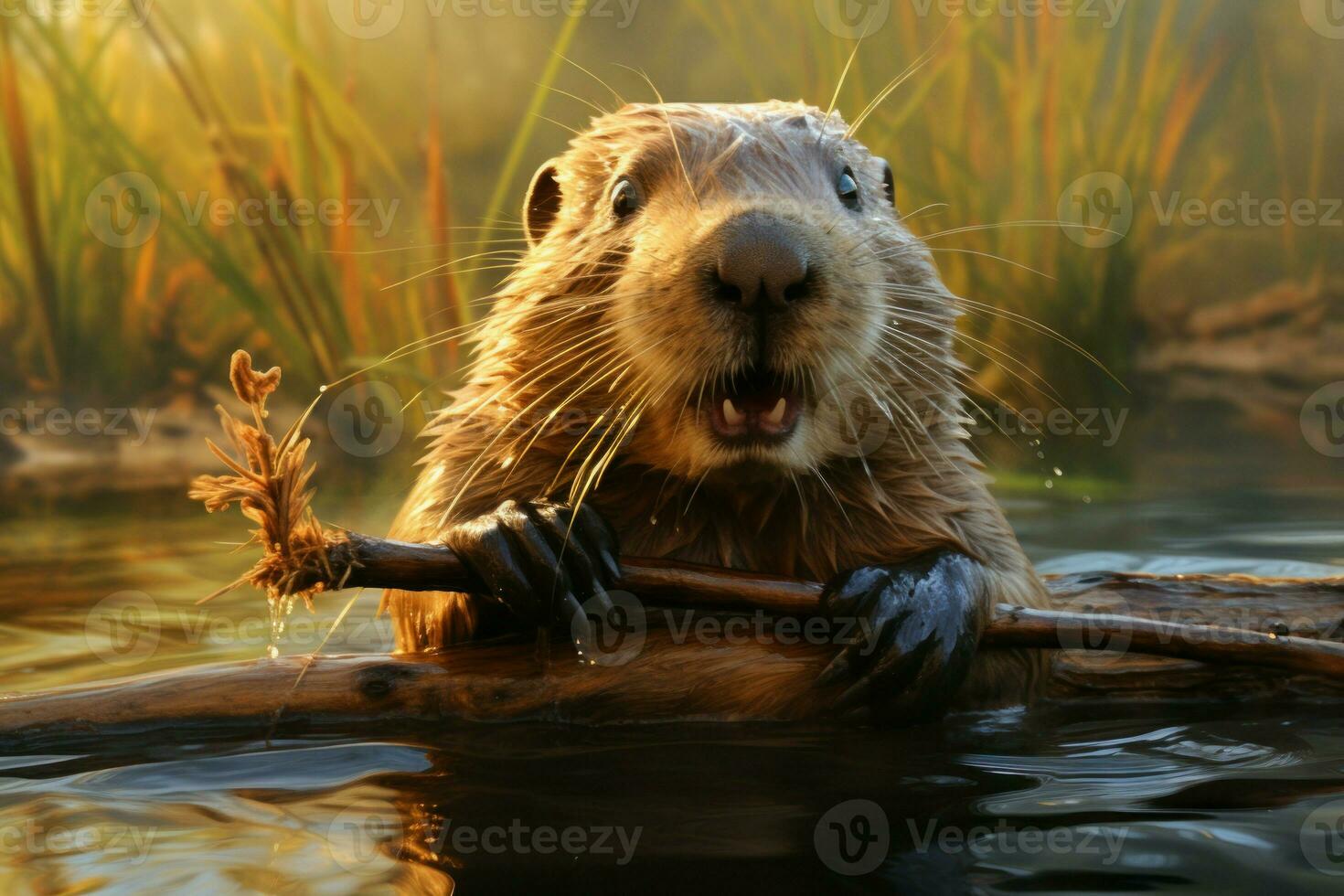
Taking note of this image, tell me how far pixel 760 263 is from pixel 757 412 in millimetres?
386

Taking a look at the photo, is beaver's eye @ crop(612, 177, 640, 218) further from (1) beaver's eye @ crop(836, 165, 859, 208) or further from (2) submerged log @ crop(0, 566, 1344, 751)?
(2) submerged log @ crop(0, 566, 1344, 751)

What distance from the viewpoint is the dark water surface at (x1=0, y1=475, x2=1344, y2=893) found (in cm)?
226

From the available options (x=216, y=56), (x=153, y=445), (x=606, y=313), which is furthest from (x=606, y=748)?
(x=216, y=56)

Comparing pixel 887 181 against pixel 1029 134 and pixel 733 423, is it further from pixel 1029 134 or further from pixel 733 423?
pixel 1029 134

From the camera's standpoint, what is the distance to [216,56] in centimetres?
968

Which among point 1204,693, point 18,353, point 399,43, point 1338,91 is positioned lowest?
point 1204,693

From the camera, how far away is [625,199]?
3.47 m

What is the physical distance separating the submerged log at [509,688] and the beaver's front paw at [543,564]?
12 centimetres

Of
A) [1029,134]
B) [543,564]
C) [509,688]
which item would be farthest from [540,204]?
[1029,134]

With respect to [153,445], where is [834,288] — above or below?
above

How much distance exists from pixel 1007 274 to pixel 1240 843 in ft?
21.3

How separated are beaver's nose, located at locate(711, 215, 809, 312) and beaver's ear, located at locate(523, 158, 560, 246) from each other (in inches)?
50.3

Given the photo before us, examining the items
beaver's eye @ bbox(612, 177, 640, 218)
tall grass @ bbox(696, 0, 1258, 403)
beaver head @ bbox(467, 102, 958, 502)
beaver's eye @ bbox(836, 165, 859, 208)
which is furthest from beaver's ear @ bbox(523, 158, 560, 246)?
tall grass @ bbox(696, 0, 1258, 403)

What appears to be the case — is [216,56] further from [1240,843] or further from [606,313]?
[1240,843]
